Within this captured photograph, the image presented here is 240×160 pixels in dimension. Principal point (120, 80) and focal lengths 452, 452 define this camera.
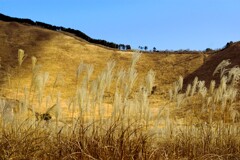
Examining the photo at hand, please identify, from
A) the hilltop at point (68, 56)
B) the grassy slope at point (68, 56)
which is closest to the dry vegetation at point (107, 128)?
the grassy slope at point (68, 56)

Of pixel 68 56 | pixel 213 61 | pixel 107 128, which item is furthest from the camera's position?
pixel 68 56

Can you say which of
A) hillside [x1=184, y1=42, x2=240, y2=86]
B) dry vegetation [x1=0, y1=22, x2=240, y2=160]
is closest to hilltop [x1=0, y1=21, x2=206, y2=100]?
hillside [x1=184, y1=42, x2=240, y2=86]

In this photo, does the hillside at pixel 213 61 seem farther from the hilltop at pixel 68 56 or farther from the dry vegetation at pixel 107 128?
the dry vegetation at pixel 107 128

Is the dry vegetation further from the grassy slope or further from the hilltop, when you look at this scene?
the hilltop

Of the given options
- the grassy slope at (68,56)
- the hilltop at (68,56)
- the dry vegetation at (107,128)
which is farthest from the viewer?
the hilltop at (68,56)

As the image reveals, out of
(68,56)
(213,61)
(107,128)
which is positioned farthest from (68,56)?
(107,128)

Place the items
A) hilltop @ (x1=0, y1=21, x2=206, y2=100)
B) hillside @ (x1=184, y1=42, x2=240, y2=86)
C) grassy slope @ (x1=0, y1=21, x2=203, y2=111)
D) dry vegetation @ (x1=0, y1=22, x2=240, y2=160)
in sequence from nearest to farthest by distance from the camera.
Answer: dry vegetation @ (x1=0, y1=22, x2=240, y2=160) → hillside @ (x1=184, y1=42, x2=240, y2=86) → grassy slope @ (x1=0, y1=21, x2=203, y2=111) → hilltop @ (x1=0, y1=21, x2=206, y2=100)

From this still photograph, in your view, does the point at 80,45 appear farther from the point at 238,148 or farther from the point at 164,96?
the point at 238,148

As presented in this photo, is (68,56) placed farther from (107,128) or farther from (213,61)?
(107,128)

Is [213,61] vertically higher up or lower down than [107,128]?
higher up

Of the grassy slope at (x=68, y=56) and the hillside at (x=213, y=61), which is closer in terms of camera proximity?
the hillside at (x=213, y=61)

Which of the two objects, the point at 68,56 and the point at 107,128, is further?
the point at 68,56

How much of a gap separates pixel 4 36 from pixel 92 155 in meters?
35.0

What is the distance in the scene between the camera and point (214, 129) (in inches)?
286
